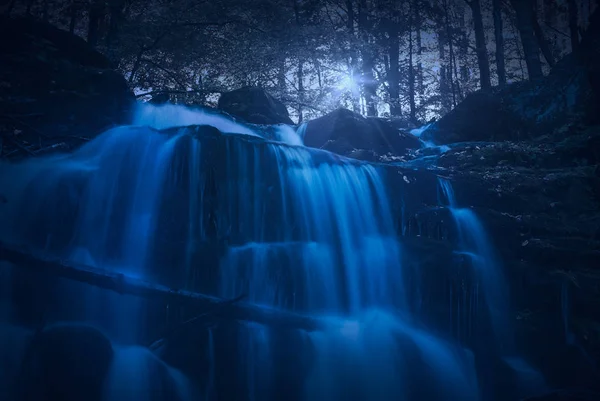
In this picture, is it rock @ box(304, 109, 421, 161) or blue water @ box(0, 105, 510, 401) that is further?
rock @ box(304, 109, 421, 161)

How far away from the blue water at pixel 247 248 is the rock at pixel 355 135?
414 centimetres

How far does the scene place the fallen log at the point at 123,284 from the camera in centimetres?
464

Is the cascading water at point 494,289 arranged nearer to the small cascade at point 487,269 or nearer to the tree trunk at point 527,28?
the small cascade at point 487,269

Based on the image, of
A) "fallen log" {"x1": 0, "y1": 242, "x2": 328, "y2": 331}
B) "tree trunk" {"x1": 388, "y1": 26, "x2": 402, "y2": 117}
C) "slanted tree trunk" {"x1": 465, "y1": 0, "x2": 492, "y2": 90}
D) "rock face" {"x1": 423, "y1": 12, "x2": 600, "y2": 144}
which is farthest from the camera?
"tree trunk" {"x1": 388, "y1": 26, "x2": 402, "y2": 117}

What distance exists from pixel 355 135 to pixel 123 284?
870cm

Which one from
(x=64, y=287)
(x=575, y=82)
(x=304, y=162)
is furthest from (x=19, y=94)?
(x=575, y=82)

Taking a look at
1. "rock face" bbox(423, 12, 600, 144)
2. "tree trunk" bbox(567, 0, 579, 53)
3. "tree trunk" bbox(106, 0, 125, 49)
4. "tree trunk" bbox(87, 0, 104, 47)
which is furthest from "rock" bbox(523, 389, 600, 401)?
"tree trunk" bbox(87, 0, 104, 47)

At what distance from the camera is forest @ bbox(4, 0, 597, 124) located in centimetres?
1195

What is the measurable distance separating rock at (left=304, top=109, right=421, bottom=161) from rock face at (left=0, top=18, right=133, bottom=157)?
18.6 ft

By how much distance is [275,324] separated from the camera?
528cm

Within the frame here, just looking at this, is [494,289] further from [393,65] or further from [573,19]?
[393,65]

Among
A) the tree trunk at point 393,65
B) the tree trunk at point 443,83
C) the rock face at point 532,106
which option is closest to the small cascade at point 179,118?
the rock face at point 532,106

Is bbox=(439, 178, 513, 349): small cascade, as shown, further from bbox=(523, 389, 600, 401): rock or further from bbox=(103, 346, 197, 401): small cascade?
bbox=(103, 346, 197, 401): small cascade

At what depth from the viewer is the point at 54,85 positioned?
8586 millimetres
